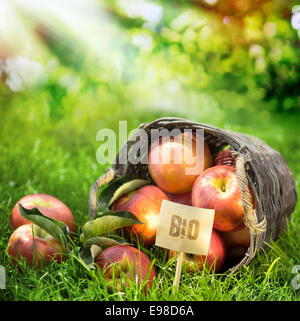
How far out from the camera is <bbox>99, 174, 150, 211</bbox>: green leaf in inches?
58.3

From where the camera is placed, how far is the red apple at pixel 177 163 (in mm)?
1465

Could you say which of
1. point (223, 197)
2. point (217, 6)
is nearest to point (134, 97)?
point (217, 6)

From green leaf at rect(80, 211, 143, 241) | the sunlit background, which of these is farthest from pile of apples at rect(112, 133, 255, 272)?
the sunlit background

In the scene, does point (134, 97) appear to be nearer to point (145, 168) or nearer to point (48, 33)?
point (48, 33)

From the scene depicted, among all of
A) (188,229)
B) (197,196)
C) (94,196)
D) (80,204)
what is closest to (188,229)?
(188,229)

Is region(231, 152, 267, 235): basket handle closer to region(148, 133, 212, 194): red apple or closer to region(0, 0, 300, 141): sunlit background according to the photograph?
region(148, 133, 212, 194): red apple

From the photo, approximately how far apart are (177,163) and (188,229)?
1.05 feet

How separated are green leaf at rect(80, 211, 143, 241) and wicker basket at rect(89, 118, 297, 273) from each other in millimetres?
99

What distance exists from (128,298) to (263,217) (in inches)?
19.3

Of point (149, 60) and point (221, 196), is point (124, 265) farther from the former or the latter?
point (149, 60)

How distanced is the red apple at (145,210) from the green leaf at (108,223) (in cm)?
9

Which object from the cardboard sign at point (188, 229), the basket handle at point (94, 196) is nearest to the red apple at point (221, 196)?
the cardboard sign at point (188, 229)

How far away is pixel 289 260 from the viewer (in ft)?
4.75

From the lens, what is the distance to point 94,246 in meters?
1.25
